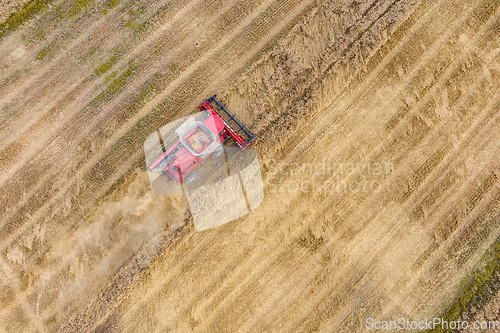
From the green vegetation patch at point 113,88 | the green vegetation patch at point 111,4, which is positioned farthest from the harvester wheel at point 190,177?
the green vegetation patch at point 111,4

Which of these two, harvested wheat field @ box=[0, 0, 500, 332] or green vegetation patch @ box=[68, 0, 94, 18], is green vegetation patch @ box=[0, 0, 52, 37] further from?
green vegetation patch @ box=[68, 0, 94, 18]

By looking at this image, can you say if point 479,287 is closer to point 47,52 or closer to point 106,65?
point 106,65

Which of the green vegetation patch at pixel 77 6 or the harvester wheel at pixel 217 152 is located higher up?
the green vegetation patch at pixel 77 6

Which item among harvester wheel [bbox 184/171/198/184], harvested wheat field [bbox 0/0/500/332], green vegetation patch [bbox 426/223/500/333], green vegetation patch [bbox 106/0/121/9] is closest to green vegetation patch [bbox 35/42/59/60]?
harvested wheat field [bbox 0/0/500/332]

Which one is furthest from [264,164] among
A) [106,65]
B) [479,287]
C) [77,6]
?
[77,6]

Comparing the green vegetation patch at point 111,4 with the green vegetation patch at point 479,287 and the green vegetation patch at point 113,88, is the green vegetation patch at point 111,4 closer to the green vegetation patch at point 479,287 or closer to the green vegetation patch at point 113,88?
the green vegetation patch at point 113,88

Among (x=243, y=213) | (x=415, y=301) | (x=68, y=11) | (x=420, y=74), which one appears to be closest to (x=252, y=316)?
(x=243, y=213)
